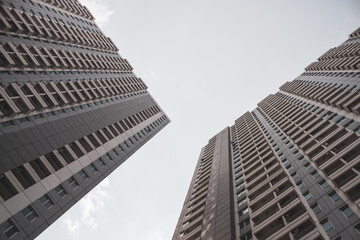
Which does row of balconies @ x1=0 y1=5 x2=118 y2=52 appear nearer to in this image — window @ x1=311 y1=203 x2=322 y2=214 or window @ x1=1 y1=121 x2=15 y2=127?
window @ x1=1 y1=121 x2=15 y2=127

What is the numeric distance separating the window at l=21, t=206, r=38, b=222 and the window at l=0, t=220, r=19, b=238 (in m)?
1.75

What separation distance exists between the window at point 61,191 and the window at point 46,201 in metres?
1.83

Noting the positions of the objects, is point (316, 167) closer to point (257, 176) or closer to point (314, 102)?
point (257, 176)

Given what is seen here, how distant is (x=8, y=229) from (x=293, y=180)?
32995mm

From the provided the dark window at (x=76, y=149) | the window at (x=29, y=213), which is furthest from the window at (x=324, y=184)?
the dark window at (x=76, y=149)

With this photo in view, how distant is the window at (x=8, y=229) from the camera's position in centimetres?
2611

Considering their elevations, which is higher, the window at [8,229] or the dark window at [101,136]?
the dark window at [101,136]

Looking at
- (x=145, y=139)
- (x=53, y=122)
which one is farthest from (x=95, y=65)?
(x=53, y=122)

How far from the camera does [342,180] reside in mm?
31922

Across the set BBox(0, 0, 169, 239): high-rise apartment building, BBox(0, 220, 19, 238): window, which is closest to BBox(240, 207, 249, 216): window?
BBox(0, 0, 169, 239): high-rise apartment building

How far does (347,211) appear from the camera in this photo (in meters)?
27.6

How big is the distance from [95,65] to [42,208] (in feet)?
138

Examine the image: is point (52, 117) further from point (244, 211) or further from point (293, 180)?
point (293, 180)

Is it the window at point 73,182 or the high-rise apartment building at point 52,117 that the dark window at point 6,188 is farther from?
the window at point 73,182
